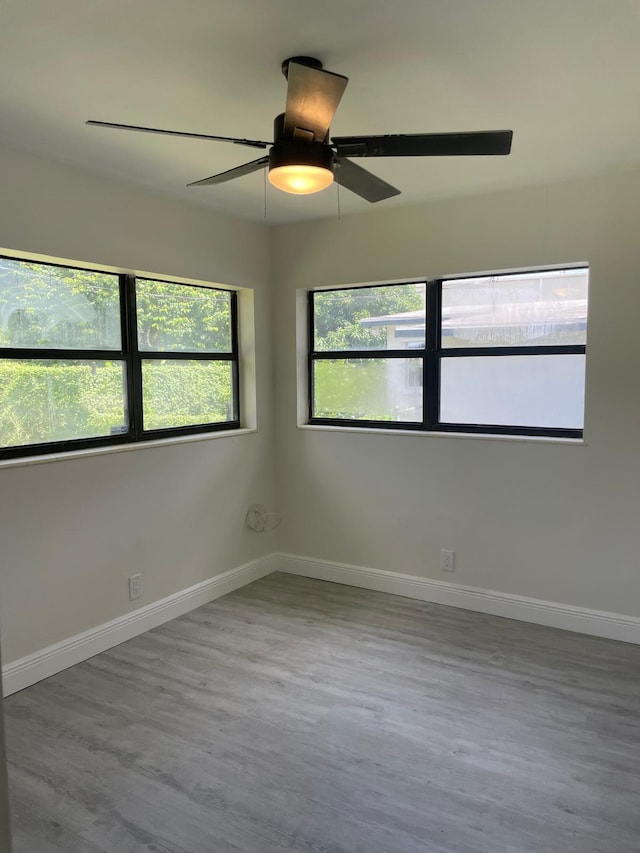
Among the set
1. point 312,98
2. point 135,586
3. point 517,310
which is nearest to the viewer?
point 312,98

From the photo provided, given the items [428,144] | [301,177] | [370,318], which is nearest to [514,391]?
[370,318]

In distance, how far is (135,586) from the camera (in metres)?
3.41

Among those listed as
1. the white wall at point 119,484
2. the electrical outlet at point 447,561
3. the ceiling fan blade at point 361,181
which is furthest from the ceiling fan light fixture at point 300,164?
the electrical outlet at point 447,561

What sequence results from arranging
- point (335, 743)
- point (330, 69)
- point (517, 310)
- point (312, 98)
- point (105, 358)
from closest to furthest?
point (312, 98)
point (330, 69)
point (335, 743)
point (105, 358)
point (517, 310)

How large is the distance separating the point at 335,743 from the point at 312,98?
7.72ft

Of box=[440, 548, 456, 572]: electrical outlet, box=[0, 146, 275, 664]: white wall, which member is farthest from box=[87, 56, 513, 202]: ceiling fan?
box=[440, 548, 456, 572]: electrical outlet

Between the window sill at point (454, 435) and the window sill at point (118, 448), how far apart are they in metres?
0.51

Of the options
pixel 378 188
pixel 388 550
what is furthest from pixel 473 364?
pixel 378 188

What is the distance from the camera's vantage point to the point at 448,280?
3.77 meters

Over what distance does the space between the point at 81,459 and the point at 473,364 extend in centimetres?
235

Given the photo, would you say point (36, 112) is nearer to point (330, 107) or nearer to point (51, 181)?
point (51, 181)

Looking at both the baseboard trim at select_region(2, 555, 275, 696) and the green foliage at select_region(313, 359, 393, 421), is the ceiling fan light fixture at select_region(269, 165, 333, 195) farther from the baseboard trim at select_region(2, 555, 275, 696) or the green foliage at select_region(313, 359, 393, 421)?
the baseboard trim at select_region(2, 555, 275, 696)

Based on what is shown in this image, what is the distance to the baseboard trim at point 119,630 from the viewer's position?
284 cm

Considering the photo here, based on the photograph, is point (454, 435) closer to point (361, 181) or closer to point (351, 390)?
point (351, 390)
